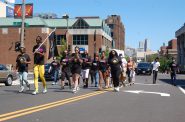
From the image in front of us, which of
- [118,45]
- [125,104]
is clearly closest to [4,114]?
[125,104]

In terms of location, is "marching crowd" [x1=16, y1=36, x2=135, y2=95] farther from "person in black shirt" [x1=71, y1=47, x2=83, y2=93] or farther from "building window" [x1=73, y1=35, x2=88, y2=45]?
"building window" [x1=73, y1=35, x2=88, y2=45]

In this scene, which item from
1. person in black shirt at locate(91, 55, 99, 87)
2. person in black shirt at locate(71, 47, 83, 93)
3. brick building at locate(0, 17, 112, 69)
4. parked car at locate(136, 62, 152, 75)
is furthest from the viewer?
brick building at locate(0, 17, 112, 69)

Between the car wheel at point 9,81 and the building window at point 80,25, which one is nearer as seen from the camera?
the car wheel at point 9,81

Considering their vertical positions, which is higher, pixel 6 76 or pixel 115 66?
pixel 115 66

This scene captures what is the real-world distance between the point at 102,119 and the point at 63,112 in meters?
1.25

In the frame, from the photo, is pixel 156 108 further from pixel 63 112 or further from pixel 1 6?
pixel 1 6

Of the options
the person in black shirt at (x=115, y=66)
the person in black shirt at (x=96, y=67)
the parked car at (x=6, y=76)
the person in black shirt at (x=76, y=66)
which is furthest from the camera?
the parked car at (x=6, y=76)

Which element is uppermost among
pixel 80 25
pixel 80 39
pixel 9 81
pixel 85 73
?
pixel 80 25

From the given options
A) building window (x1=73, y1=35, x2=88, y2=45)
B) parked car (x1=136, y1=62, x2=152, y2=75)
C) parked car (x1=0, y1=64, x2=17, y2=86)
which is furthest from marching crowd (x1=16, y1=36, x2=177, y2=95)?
building window (x1=73, y1=35, x2=88, y2=45)

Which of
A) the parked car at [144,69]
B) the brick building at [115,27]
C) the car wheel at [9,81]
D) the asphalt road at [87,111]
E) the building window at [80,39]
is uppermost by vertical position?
the brick building at [115,27]

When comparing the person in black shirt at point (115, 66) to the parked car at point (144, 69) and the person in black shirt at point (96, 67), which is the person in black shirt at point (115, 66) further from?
the parked car at point (144, 69)

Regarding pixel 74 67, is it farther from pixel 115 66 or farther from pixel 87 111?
pixel 87 111

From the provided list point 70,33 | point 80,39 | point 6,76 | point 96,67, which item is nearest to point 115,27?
point 80,39

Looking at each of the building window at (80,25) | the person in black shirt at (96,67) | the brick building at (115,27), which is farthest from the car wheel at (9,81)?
the brick building at (115,27)
